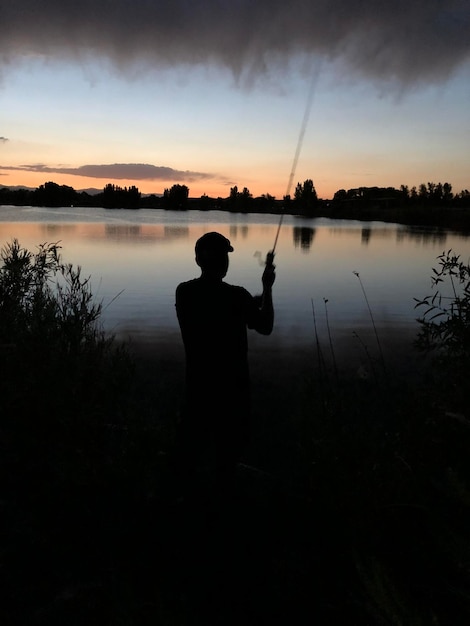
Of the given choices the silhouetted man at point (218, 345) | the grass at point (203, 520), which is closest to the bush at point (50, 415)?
the grass at point (203, 520)

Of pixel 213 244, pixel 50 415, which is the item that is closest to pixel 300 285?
pixel 50 415

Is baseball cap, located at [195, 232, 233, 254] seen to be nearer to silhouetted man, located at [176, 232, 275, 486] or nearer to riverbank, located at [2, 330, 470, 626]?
silhouetted man, located at [176, 232, 275, 486]

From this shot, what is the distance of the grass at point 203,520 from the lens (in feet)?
9.71

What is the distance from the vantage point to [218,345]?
346 centimetres

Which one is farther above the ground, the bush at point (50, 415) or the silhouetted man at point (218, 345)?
the silhouetted man at point (218, 345)

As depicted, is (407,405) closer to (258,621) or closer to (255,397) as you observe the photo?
(258,621)

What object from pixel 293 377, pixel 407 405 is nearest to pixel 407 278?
pixel 293 377

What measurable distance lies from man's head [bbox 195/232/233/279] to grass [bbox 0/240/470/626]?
59.8 inches

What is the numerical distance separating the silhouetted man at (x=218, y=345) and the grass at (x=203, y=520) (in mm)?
509

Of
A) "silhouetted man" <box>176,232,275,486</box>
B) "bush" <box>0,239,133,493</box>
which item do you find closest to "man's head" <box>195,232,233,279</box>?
"silhouetted man" <box>176,232,275,486</box>

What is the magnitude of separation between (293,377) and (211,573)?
275 inches

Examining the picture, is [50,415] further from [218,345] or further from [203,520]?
[218,345]

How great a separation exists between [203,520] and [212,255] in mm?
2370

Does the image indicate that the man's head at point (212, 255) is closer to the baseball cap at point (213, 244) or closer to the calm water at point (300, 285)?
the baseball cap at point (213, 244)
